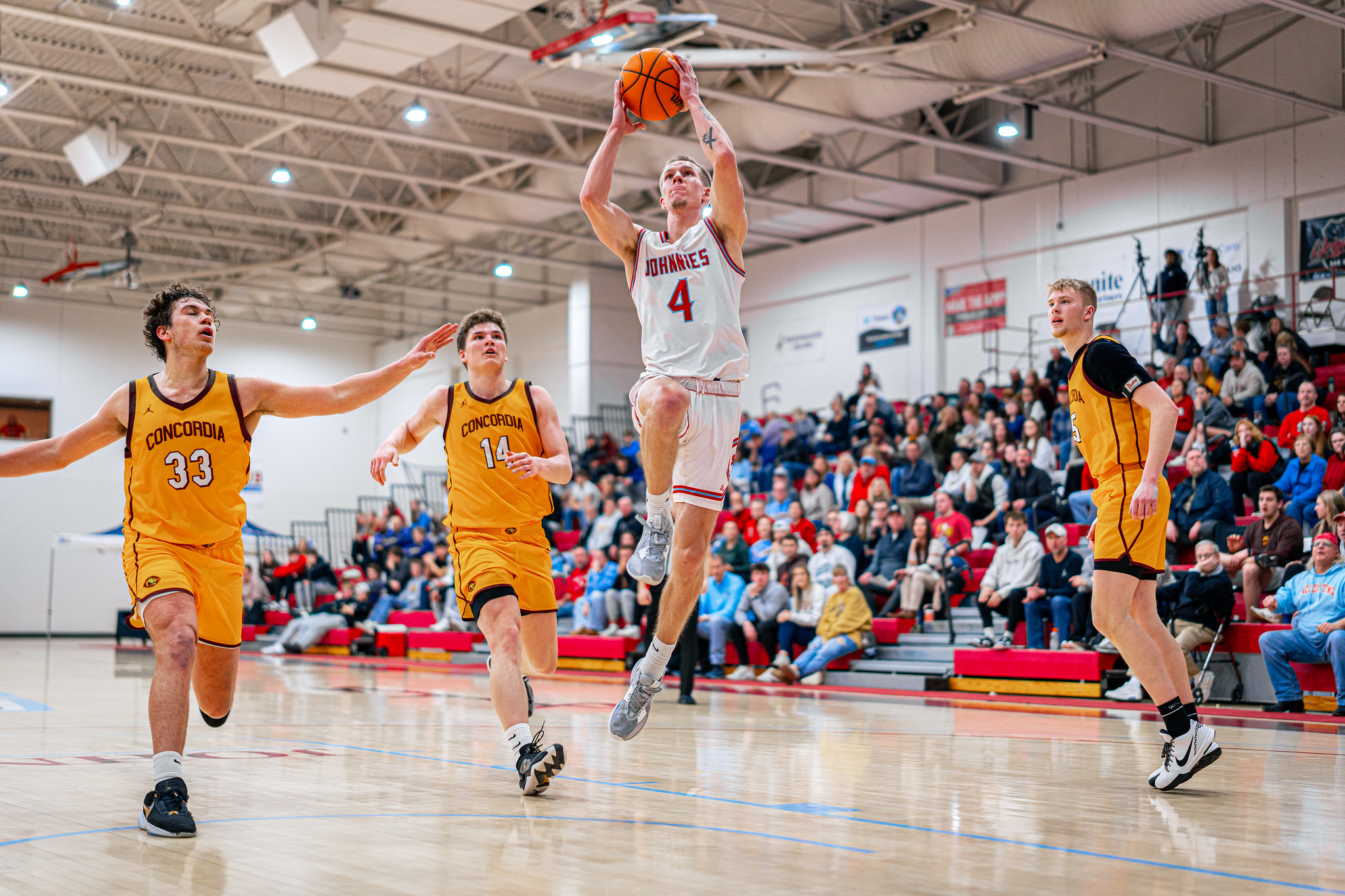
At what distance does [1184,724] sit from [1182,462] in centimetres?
889

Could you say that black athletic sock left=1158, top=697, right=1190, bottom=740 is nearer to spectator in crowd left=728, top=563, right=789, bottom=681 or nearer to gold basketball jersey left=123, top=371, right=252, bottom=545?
gold basketball jersey left=123, top=371, right=252, bottom=545

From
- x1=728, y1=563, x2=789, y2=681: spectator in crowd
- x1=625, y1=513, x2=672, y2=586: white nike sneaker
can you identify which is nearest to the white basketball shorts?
x1=625, y1=513, x2=672, y2=586: white nike sneaker

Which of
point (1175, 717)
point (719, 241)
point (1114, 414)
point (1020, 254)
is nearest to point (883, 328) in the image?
point (1020, 254)

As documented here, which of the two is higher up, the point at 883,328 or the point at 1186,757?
the point at 883,328

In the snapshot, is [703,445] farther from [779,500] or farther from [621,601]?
[779,500]

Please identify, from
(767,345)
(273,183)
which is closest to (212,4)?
(273,183)

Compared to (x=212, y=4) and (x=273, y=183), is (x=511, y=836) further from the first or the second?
(x=273, y=183)

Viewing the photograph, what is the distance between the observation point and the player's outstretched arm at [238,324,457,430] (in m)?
4.94

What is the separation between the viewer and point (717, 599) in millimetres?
14828

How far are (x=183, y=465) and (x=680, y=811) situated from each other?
233cm

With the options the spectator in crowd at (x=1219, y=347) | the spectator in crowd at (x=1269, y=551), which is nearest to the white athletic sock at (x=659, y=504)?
the spectator in crowd at (x=1269, y=551)

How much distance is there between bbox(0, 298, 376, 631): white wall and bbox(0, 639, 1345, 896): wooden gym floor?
22653 mm

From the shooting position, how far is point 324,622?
21.9 meters

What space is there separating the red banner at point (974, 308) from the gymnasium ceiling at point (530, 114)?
1.67 metres
